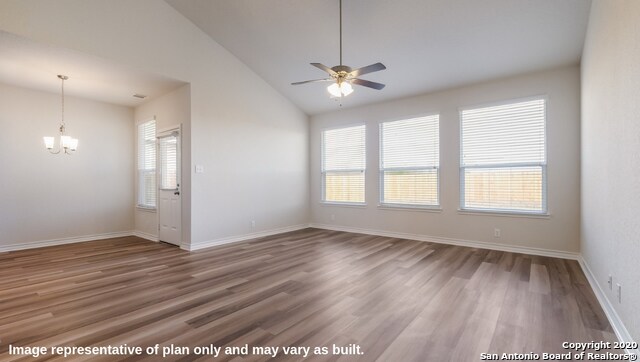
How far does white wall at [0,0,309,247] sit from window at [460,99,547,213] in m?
3.76

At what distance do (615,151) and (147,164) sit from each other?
731 cm

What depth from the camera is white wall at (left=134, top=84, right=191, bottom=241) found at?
516 centimetres

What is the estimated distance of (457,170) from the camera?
5.39 m

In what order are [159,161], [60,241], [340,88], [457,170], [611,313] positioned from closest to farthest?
[611,313]
[340,88]
[457,170]
[60,241]
[159,161]

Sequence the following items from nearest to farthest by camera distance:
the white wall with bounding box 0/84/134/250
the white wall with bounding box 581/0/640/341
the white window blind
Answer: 1. the white wall with bounding box 581/0/640/341
2. the white wall with bounding box 0/84/134/250
3. the white window blind

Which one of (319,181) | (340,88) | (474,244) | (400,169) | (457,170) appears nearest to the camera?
(340,88)

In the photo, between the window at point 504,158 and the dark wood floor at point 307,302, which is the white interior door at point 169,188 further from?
the window at point 504,158

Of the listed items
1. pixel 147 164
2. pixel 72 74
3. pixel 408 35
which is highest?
pixel 408 35

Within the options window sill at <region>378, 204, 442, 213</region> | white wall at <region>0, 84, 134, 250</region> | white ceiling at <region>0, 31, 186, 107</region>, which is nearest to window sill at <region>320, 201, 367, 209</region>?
window sill at <region>378, 204, 442, 213</region>

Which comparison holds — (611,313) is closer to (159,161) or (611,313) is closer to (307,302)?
(307,302)

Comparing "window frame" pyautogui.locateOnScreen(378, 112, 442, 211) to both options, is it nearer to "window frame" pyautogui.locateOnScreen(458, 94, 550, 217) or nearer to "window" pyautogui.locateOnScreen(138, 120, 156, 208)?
"window frame" pyautogui.locateOnScreen(458, 94, 550, 217)

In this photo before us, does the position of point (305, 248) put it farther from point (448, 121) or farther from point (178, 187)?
point (448, 121)

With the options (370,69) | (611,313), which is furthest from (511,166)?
(370,69)

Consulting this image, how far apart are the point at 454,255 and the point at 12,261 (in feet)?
22.1
